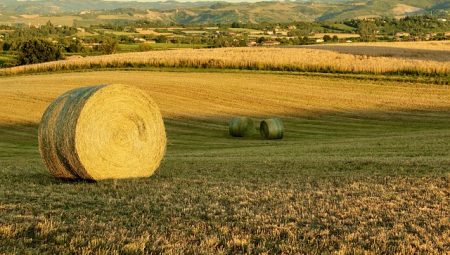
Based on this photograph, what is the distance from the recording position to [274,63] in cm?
6234

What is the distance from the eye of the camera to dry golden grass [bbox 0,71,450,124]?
1624 inches

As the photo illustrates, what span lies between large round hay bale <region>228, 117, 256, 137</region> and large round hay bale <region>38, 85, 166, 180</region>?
53.1ft

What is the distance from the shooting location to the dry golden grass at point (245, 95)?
41250 millimetres

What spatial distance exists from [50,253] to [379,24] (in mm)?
187844

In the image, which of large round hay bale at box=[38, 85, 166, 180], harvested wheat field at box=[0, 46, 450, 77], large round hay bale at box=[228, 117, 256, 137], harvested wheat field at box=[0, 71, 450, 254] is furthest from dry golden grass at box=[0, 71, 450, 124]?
large round hay bale at box=[38, 85, 166, 180]

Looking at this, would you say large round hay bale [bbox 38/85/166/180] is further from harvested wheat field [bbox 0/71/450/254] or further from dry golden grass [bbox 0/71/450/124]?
dry golden grass [bbox 0/71/450/124]

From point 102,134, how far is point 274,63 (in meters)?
47.4

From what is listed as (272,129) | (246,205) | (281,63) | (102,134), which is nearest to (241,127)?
(272,129)

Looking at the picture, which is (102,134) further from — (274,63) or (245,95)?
(274,63)

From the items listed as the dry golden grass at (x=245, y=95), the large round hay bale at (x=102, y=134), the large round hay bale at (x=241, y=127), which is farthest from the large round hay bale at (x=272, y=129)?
the large round hay bale at (x=102, y=134)

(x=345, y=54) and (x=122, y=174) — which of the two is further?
(x=345, y=54)

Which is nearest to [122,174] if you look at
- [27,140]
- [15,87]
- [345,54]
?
[27,140]

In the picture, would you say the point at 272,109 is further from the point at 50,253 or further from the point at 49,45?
the point at 49,45

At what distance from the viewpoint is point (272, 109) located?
42375 mm
